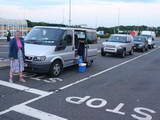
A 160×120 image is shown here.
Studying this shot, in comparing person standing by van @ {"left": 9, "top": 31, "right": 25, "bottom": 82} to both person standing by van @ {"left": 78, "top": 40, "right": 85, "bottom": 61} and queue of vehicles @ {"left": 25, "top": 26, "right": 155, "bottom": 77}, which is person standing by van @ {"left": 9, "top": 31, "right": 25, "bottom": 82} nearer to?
queue of vehicles @ {"left": 25, "top": 26, "right": 155, "bottom": 77}

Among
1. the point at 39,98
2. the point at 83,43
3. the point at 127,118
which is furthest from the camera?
the point at 83,43

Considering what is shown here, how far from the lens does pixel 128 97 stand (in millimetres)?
7438

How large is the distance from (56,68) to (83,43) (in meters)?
2.83

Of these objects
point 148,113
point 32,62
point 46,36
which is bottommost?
point 148,113

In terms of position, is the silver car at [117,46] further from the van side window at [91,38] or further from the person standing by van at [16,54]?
the person standing by van at [16,54]

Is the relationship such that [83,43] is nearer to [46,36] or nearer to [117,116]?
[46,36]

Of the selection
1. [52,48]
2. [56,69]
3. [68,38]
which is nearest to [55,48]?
[52,48]

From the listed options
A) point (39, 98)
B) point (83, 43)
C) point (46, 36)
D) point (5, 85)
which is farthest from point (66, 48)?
point (39, 98)

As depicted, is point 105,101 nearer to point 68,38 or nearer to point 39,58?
point 39,58

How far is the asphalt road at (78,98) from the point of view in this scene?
572 centimetres

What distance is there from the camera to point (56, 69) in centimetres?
1005

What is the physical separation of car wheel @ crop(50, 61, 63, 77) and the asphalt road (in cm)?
23

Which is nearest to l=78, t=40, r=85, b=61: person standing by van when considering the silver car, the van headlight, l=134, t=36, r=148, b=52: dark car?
the van headlight

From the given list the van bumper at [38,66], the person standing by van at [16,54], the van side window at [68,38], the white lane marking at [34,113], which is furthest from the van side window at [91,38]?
the white lane marking at [34,113]
